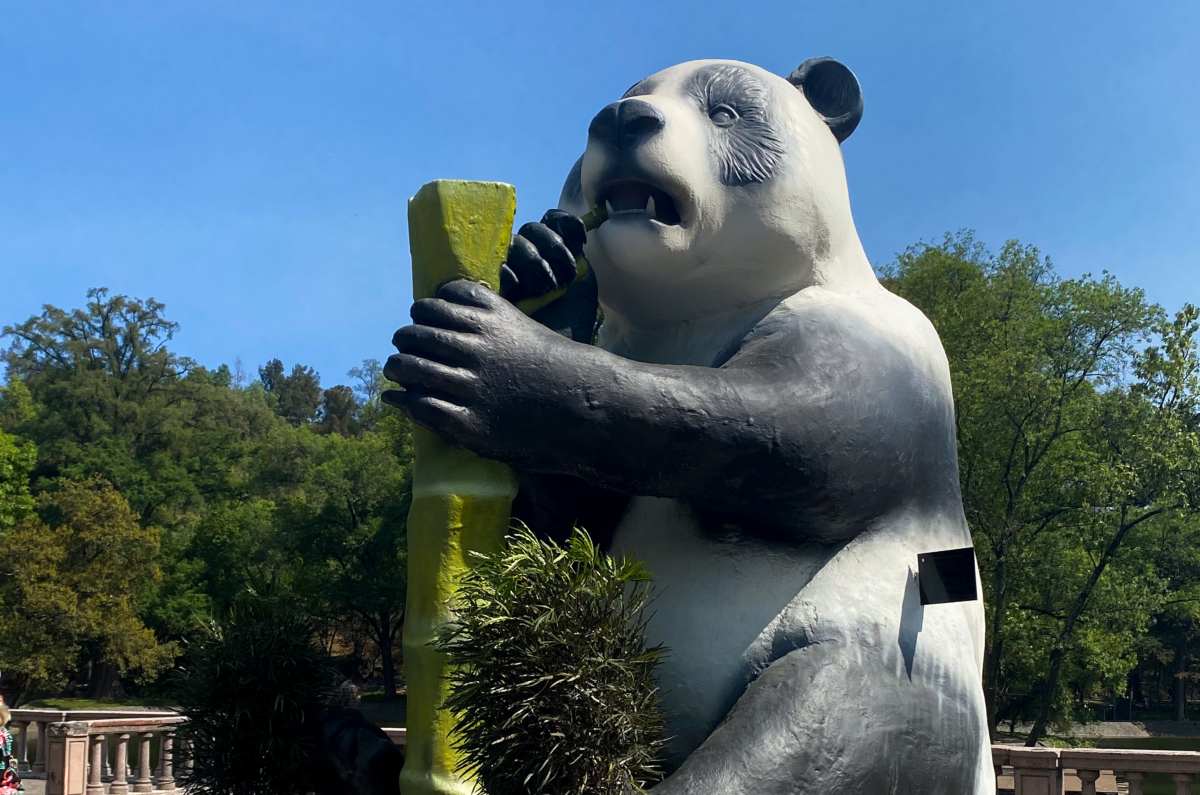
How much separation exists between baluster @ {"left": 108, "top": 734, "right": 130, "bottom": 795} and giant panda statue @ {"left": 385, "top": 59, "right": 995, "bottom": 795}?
8.72 meters

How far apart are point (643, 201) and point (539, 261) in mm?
356

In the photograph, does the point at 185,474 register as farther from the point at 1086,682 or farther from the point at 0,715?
the point at 0,715

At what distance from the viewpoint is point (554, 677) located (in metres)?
2.35

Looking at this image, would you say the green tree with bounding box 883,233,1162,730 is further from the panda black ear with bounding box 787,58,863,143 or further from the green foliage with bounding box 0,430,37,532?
the green foliage with bounding box 0,430,37,532

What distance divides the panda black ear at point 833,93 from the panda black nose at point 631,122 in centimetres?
64

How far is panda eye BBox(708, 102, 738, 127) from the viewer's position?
322 cm

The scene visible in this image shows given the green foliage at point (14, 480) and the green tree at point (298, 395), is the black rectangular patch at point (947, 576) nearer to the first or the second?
the green foliage at point (14, 480)

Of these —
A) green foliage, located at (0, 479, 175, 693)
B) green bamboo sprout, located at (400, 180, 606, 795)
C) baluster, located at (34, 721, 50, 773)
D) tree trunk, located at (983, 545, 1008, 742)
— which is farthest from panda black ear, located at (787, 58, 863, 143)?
green foliage, located at (0, 479, 175, 693)

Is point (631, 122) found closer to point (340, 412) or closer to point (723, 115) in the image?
point (723, 115)

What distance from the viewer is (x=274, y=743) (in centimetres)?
325

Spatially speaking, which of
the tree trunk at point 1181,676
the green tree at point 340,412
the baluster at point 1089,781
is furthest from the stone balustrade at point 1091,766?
the green tree at point 340,412

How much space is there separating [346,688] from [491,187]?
1.45 metres

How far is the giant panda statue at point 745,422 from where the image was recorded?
2.63 m

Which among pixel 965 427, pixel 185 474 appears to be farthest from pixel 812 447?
pixel 185 474
